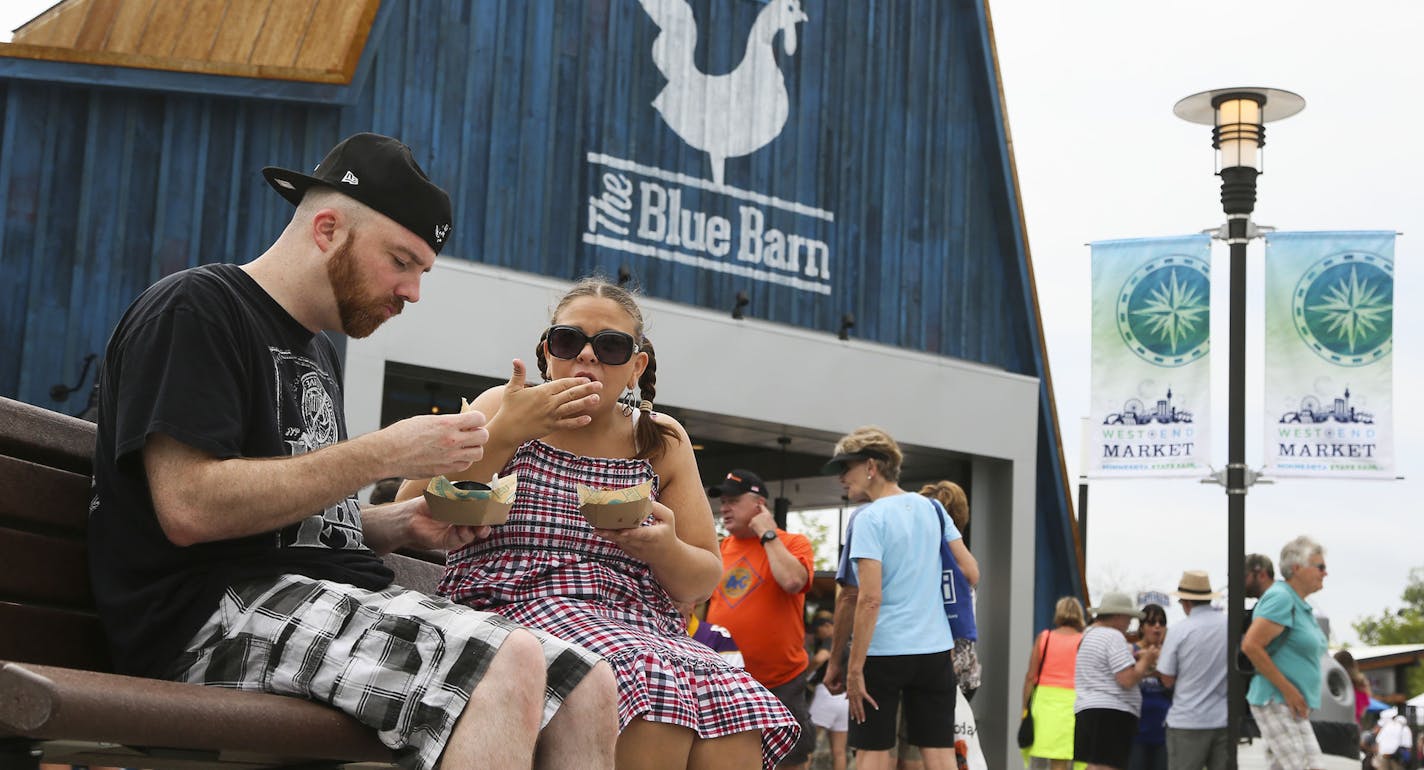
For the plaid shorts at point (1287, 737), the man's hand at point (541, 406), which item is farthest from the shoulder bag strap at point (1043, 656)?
the man's hand at point (541, 406)

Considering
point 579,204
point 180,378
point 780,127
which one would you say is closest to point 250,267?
point 180,378

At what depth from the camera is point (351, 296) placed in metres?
3.20

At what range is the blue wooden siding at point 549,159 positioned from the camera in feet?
34.7

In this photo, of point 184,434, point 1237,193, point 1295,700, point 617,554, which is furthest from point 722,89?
point 184,434

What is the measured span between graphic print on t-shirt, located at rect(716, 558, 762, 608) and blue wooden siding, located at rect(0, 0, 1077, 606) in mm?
4367

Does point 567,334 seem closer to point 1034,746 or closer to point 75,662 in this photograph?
point 75,662

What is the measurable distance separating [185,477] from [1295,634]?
8353mm

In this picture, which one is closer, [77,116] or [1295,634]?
[1295,634]

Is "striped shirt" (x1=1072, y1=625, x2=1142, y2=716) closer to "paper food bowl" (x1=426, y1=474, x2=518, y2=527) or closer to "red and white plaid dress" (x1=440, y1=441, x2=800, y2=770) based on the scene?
"red and white plaid dress" (x1=440, y1=441, x2=800, y2=770)

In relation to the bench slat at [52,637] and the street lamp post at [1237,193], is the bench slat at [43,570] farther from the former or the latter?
the street lamp post at [1237,193]

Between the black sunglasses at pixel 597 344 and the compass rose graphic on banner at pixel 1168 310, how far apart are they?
9.01 metres

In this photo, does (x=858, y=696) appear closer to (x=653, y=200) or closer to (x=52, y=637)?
(x=52, y=637)

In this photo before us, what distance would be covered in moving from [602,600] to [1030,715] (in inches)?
352

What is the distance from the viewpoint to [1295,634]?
945cm
